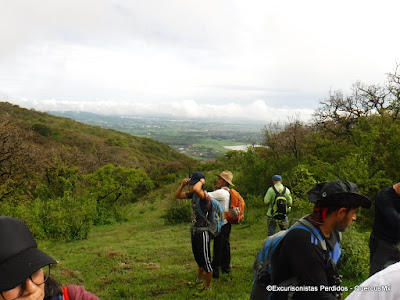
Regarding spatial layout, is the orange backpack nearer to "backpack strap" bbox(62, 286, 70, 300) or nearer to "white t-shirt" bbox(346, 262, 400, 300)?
"backpack strap" bbox(62, 286, 70, 300)

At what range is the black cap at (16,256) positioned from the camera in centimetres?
133

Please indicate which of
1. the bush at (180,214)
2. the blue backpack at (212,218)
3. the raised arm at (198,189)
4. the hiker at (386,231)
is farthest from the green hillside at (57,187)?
the hiker at (386,231)

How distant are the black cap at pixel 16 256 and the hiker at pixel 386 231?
12.3 feet

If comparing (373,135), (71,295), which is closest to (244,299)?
(71,295)

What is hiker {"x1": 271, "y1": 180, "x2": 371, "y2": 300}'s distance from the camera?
1.89 metres

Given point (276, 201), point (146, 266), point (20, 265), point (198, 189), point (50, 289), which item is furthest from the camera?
point (146, 266)

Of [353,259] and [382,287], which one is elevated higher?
[382,287]

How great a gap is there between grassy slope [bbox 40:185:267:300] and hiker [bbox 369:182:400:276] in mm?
2389

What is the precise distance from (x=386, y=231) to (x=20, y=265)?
155 inches

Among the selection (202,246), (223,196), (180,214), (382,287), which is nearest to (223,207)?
(223,196)

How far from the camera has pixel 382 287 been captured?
2.72 feet

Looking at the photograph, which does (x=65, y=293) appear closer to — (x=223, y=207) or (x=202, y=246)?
(x=202, y=246)

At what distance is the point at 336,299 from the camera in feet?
6.48

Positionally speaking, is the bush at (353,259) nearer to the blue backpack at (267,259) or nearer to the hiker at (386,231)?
the hiker at (386,231)
